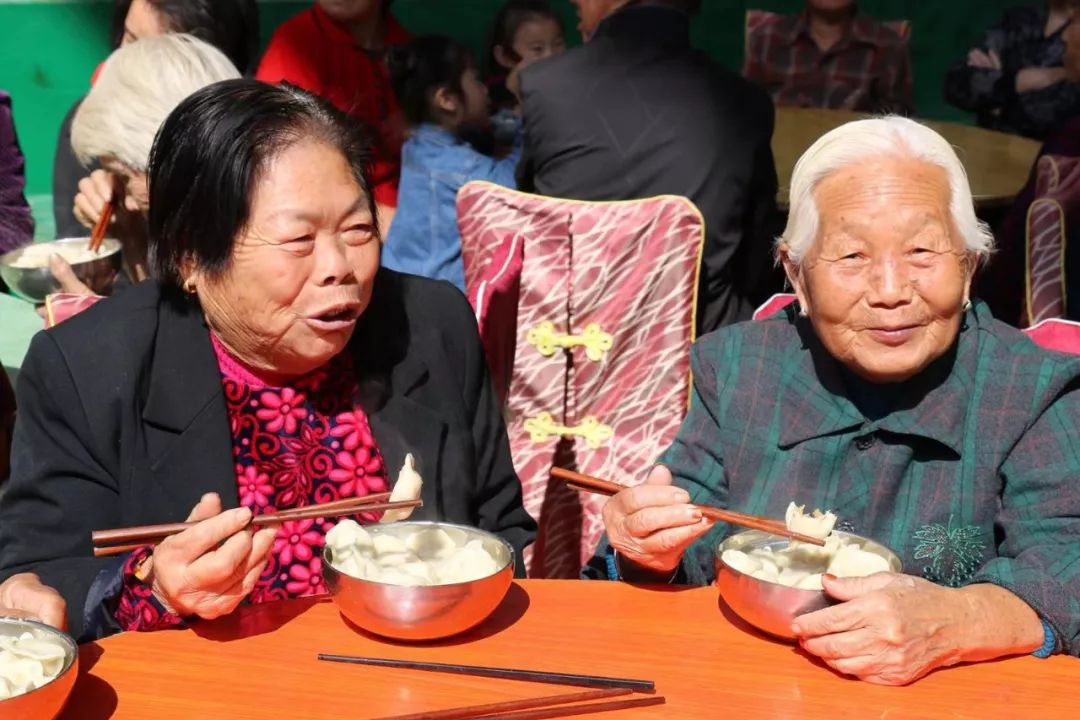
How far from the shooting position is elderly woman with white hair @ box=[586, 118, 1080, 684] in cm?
206

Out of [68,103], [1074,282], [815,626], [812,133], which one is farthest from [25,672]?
[68,103]

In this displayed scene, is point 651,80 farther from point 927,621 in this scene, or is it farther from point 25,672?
point 25,672

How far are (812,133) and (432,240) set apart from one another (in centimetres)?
193

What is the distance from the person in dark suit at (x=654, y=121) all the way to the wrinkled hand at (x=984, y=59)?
2815 millimetres

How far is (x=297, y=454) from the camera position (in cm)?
233

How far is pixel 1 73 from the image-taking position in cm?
746

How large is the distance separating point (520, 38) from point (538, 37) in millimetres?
89

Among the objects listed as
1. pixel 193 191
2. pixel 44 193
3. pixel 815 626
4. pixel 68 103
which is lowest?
pixel 44 193

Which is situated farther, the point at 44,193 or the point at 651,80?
the point at 44,193

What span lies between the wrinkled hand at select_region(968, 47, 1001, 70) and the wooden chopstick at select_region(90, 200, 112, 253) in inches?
171

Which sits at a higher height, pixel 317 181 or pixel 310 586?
pixel 317 181

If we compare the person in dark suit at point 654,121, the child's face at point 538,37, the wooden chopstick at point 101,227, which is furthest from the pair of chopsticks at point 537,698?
the child's face at point 538,37

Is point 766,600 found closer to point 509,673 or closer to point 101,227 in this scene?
point 509,673

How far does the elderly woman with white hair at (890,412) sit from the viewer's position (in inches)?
81.2
